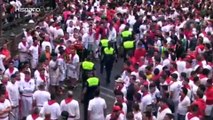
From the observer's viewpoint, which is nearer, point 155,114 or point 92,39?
point 155,114

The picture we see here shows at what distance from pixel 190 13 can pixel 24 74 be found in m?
11.4

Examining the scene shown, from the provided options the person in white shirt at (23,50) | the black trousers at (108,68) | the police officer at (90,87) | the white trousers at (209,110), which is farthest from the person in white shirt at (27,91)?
the white trousers at (209,110)

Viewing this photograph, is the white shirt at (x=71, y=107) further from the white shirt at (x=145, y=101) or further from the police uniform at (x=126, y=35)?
the police uniform at (x=126, y=35)

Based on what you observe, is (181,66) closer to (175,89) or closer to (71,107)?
(175,89)

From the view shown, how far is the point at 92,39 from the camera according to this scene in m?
23.0

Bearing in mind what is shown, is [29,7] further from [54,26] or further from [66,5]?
[54,26]

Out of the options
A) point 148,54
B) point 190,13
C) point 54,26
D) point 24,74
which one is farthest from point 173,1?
point 24,74

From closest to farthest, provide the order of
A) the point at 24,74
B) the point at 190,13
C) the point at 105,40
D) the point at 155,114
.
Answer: the point at 155,114 < the point at 24,74 < the point at 105,40 < the point at 190,13

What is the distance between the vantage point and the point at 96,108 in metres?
15.2

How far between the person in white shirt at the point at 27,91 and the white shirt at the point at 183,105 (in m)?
4.10

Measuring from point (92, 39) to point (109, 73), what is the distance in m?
2.13

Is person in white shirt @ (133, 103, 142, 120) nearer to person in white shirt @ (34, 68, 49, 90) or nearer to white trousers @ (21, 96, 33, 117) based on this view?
white trousers @ (21, 96, 33, 117)

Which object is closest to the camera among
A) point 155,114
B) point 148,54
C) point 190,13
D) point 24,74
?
point 155,114

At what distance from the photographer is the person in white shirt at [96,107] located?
1516cm
